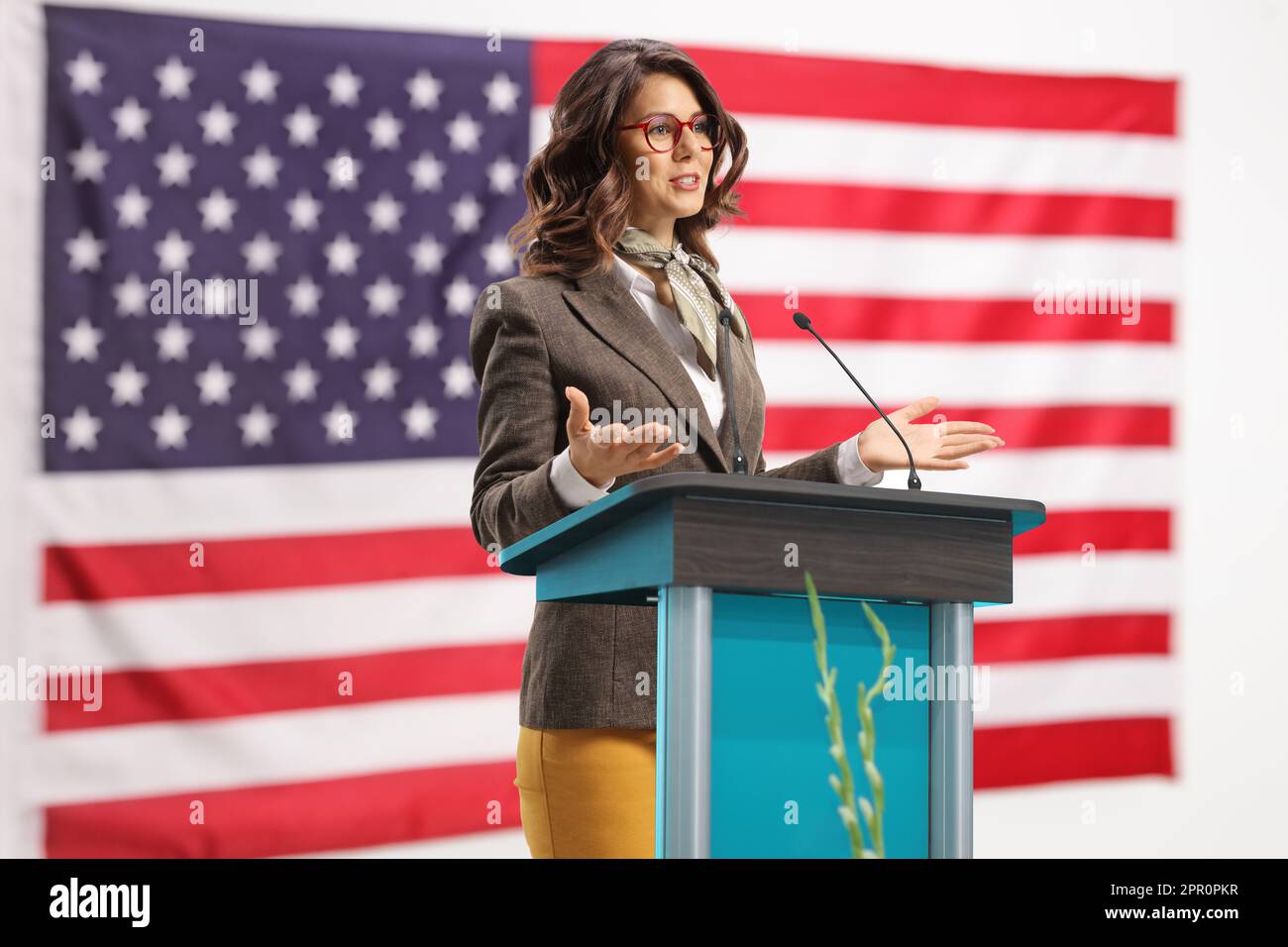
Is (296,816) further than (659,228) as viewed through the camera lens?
Yes

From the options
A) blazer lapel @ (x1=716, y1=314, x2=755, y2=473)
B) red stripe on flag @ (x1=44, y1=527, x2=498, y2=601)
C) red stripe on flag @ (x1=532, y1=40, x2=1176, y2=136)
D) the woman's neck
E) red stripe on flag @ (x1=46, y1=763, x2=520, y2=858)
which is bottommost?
red stripe on flag @ (x1=46, y1=763, x2=520, y2=858)

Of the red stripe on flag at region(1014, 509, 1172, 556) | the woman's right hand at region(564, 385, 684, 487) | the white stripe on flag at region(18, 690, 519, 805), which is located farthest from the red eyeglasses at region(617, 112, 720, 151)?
the red stripe on flag at region(1014, 509, 1172, 556)

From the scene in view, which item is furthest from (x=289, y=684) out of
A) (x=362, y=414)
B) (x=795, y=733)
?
(x=795, y=733)

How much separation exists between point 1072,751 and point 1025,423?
953 millimetres

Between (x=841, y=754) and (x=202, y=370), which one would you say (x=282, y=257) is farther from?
(x=841, y=754)

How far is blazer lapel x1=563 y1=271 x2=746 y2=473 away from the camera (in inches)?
61.2

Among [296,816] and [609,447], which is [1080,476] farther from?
[609,447]

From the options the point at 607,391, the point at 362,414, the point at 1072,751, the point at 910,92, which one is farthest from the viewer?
the point at 910,92

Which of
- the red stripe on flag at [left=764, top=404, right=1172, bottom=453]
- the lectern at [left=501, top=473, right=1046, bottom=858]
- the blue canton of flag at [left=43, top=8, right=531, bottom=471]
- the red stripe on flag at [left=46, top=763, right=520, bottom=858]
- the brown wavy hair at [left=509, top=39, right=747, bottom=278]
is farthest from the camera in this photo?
the red stripe on flag at [left=764, top=404, right=1172, bottom=453]

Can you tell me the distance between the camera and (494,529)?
58.0 inches

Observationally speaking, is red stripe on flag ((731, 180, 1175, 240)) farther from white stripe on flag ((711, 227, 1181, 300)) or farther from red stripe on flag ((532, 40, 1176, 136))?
red stripe on flag ((532, 40, 1176, 136))

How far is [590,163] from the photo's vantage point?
1.74 metres

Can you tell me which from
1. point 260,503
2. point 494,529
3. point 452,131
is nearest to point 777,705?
point 494,529

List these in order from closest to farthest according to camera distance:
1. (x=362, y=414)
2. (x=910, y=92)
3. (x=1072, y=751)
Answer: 1. (x=362, y=414)
2. (x=1072, y=751)
3. (x=910, y=92)
